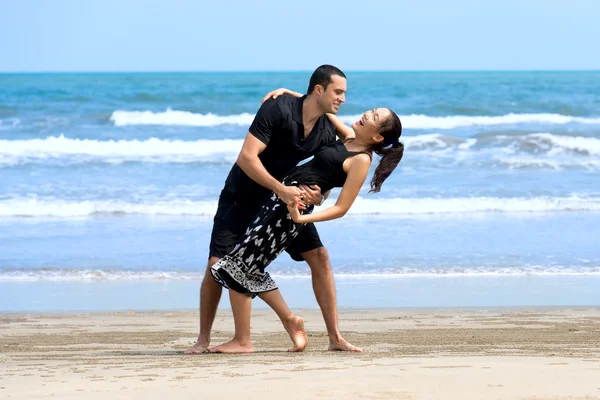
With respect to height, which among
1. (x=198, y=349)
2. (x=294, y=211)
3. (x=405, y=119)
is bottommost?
(x=198, y=349)

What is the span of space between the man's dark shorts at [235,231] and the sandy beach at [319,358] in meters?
0.59

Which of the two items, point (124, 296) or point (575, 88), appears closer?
point (124, 296)

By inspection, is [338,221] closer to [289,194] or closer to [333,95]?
[333,95]

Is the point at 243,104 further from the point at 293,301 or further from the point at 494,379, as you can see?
the point at 494,379

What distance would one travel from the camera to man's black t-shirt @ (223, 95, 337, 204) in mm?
4645

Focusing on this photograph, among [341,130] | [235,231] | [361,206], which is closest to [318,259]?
[235,231]

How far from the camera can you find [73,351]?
210 inches

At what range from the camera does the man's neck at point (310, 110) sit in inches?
184

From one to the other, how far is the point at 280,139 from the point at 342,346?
1.24m

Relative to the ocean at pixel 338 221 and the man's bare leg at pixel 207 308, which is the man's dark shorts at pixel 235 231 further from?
the ocean at pixel 338 221

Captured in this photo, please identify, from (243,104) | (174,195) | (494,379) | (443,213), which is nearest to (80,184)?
(174,195)

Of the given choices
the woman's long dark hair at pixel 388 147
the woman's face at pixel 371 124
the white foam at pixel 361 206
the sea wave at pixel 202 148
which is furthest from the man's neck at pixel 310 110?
the sea wave at pixel 202 148

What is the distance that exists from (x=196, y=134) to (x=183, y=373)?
19636 millimetres

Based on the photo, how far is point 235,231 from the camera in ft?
16.5
